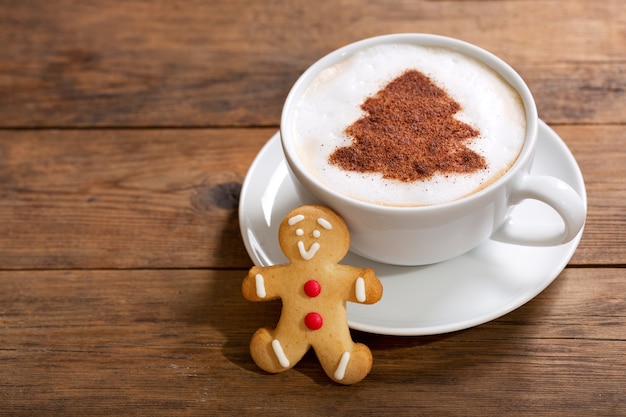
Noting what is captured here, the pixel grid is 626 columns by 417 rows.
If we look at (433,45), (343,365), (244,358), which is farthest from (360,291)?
(433,45)

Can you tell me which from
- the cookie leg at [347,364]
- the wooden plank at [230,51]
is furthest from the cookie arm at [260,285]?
the wooden plank at [230,51]

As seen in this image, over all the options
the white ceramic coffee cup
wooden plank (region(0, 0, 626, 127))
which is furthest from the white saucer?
wooden plank (region(0, 0, 626, 127))

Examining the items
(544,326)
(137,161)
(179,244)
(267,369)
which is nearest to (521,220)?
(544,326)

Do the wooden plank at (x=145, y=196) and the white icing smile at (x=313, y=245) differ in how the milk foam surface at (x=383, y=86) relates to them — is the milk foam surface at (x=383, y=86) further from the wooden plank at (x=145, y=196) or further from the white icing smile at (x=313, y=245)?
the wooden plank at (x=145, y=196)

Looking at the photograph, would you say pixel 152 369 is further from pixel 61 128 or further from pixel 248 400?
pixel 61 128

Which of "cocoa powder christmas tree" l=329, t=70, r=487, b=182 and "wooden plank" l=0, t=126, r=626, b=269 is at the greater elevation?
"cocoa powder christmas tree" l=329, t=70, r=487, b=182

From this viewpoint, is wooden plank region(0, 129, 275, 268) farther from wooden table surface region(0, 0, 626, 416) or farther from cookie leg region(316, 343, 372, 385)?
cookie leg region(316, 343, 372, 385)

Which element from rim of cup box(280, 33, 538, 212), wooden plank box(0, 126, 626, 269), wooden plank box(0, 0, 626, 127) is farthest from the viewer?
wooden plank box(0, 0, 626, 127)
